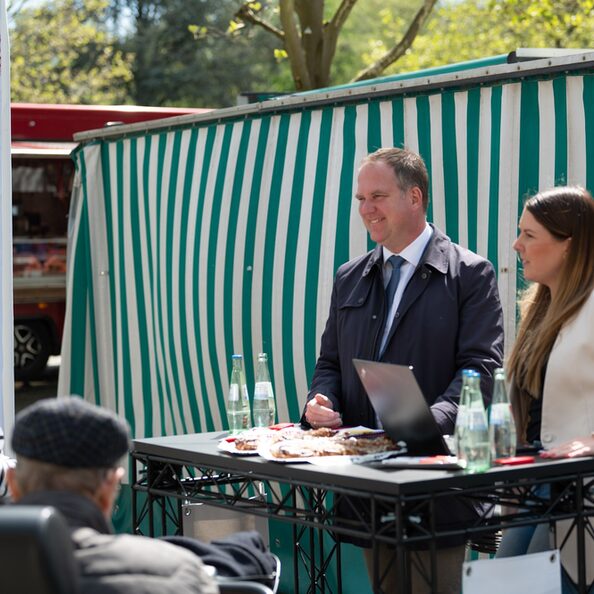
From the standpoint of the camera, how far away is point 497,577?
11.4 ft

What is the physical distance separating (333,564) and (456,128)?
220 cm

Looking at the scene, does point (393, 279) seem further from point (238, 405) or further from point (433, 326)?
point (238, 405)

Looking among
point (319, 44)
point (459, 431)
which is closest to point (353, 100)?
point (459, 431)

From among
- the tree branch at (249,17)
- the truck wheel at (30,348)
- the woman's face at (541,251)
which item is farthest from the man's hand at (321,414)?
the truck wheel at (30,348)

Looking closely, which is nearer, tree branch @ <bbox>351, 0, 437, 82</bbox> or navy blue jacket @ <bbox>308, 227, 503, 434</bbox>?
navy blue jacket @ <bbox>308, 227, 503, 434</bbox>

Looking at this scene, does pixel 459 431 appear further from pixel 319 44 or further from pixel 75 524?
pixel 319 44

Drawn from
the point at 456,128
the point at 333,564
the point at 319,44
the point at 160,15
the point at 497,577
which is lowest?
the point at 333,564

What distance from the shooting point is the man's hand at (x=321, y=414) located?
13.6 ft

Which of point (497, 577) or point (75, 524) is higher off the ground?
point (75, 524)

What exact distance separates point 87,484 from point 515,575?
5.18 ft

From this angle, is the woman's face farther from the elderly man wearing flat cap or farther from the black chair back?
the black chair back

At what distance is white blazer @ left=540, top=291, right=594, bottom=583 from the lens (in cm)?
365

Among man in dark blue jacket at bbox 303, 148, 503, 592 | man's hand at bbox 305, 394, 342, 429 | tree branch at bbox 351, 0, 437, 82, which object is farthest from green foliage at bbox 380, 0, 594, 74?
man's hand at bbox 305, 394, 342, 429

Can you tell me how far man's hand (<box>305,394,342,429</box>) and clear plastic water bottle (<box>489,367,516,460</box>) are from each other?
0.78 m
